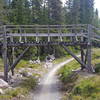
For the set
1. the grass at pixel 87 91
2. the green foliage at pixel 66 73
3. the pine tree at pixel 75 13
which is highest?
the pine tree at pixel 75 13

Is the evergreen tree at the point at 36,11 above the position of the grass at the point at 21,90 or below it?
above

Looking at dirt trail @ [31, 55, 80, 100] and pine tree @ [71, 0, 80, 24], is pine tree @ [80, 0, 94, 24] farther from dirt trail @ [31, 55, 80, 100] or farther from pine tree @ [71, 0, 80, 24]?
dirt trail @ [31, 55, 80, 100]

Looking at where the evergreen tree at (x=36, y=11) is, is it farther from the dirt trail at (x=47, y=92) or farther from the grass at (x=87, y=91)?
the grass at (x=87, y=91)

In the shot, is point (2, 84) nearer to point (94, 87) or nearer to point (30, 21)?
point (94, 87)

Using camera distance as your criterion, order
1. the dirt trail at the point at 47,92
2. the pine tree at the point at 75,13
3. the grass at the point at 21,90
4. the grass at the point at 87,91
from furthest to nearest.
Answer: the pine tree at the point at 75,13 < the dirt trail at the point at 47,92 < the grass at the point at 21,90 < the grass at the point at 87,91

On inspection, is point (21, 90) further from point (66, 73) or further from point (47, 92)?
point (66, 73)

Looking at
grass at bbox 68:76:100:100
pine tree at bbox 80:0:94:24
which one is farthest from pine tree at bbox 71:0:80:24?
grass at bbox 68:76:100:100

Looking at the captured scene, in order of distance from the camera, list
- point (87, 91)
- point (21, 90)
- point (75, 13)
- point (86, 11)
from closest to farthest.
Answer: point (87, 91)
point (21, 90)
point (75, 13)
point (86, 11)

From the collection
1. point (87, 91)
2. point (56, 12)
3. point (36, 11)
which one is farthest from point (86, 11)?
point (87, 91)

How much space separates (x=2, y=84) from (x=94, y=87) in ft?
34.4

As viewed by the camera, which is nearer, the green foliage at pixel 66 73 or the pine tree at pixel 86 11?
the green foliage at pixel 66 73

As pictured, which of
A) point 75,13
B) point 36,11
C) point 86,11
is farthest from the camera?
point 86,11

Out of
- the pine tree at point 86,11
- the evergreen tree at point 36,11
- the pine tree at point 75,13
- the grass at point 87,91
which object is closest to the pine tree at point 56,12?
the evergreen tree at point 36,11

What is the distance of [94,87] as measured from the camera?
75.9 ft
